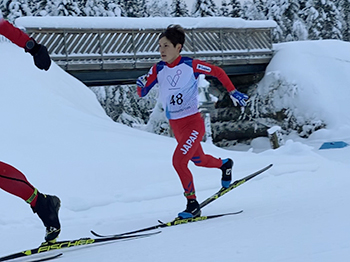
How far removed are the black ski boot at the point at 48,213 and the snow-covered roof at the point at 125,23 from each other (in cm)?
1243

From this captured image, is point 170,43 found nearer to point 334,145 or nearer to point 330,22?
point 334,145

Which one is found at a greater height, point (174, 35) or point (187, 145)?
point (174, 35)

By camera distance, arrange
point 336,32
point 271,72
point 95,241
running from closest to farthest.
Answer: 1. point 95,241
2. point 271,72
3. point 336,32

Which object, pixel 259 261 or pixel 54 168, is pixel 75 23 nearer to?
pixel 54 168

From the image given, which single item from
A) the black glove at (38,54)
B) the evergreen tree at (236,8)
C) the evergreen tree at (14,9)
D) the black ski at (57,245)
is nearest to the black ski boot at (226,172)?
the black ski at (57,245)

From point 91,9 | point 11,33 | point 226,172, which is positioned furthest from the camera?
point 91,9

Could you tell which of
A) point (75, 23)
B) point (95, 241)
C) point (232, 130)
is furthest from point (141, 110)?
point (95, 241)

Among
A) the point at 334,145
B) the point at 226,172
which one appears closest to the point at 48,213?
the point at 226,172

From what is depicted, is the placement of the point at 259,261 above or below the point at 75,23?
below

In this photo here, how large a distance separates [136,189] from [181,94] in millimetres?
1941

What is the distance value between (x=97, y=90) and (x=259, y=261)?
22048 mm

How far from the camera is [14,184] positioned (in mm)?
2838

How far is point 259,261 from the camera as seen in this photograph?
2268mm

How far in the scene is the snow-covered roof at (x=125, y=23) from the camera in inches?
567
